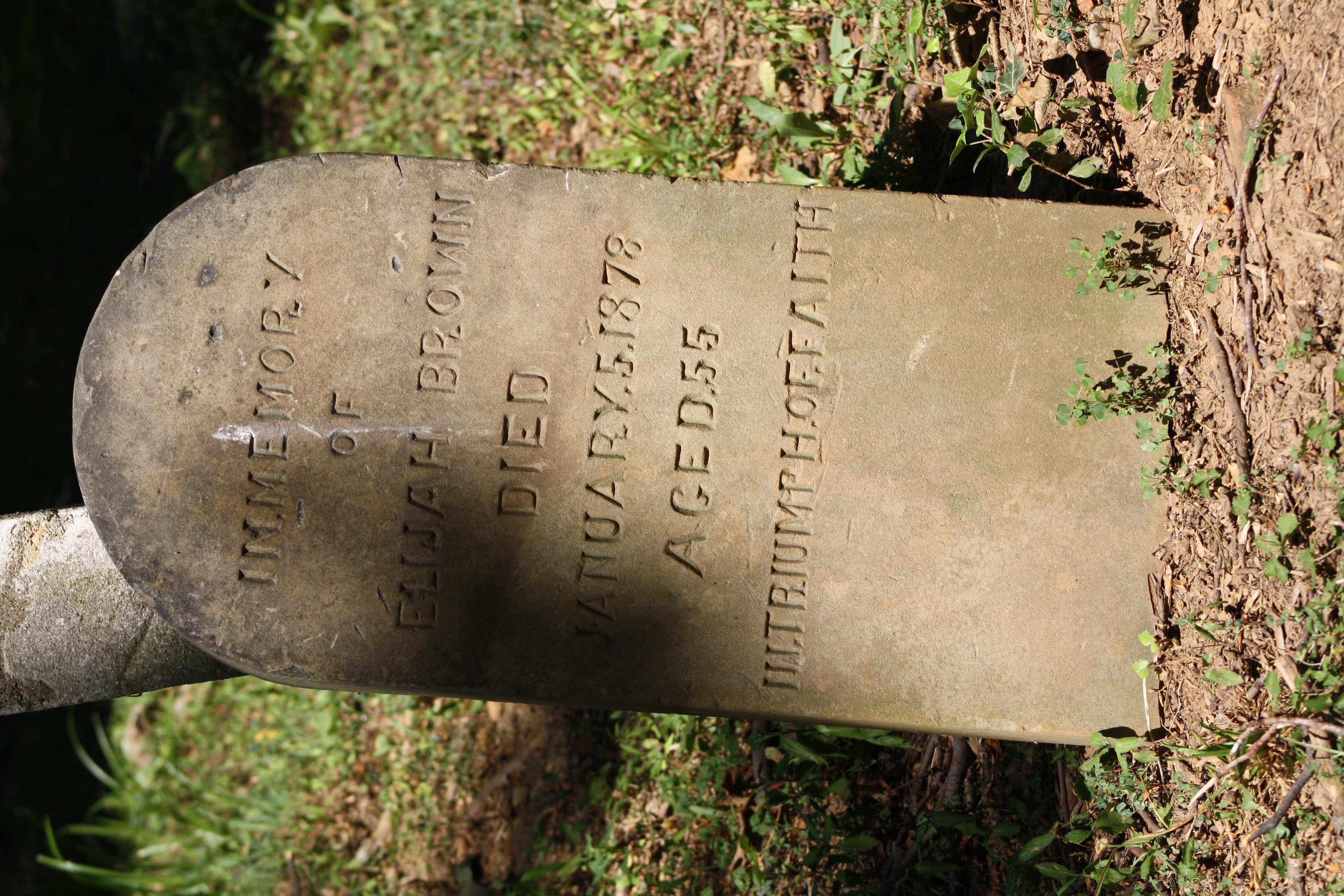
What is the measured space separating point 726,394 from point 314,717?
2651 millimetres

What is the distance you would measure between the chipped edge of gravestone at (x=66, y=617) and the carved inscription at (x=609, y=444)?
3.19ft

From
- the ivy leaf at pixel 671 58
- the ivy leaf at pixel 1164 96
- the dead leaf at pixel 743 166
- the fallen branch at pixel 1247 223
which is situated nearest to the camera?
the fallen branch at pixel 1247 223

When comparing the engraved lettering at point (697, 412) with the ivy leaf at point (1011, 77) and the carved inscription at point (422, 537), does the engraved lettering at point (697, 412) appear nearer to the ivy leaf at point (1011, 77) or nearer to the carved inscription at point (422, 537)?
the carved inscription at point (422, 537)

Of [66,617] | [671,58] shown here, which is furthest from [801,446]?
[671,58]

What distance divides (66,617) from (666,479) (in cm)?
149

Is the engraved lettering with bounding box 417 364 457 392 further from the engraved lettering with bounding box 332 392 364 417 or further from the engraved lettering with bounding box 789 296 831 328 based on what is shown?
the engraved lettering with bounding box 789 296 831 328

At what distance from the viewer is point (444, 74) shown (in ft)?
13.6

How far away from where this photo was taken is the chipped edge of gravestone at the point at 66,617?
2379mm

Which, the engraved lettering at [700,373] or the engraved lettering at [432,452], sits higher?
the engraved lettering at [700,373]

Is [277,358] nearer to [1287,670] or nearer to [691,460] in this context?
[691,460]

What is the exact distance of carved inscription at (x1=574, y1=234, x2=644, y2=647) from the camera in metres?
2.07

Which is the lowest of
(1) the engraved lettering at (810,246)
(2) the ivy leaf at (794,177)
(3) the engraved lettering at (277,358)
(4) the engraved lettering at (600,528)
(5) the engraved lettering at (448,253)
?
(4) the engraved lettering at (600,528)

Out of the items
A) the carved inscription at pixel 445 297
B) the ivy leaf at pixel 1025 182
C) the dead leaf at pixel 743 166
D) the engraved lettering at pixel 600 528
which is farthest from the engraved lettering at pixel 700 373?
the dead leaf at pixel 743 166

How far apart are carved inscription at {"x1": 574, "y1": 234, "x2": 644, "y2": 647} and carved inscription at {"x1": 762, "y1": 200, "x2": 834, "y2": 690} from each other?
0.32 m
